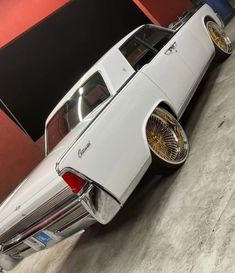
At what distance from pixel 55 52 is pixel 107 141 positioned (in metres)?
5.27

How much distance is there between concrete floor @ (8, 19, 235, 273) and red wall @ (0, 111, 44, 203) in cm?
220

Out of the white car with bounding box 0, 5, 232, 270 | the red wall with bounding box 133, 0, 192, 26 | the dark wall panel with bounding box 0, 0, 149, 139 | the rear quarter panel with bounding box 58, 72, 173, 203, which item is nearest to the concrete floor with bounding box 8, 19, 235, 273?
the white car with bounding box 0, 5, 232, 270

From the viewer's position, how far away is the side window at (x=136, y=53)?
428 centimetres

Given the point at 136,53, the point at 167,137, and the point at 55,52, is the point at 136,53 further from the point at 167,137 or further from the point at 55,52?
the point at 55,52

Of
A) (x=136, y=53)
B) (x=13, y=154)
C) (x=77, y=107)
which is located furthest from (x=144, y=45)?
(x=13, y=154)

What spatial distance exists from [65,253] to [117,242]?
3.51 ft

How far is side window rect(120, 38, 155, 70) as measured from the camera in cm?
428

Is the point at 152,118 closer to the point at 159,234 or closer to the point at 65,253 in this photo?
the point at 159,234

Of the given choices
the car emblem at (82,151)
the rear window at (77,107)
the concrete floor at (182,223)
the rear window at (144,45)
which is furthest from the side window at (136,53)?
the car emblem at (82,151)

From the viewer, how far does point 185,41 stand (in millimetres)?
4809

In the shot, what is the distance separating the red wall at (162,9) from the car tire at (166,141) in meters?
6.09

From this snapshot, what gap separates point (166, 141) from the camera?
3854 mm

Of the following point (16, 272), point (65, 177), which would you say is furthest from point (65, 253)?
point (65, 177)

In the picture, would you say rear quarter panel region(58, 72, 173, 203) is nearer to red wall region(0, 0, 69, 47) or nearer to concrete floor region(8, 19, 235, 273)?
concrete floor region(8, 19, 235, 273)
